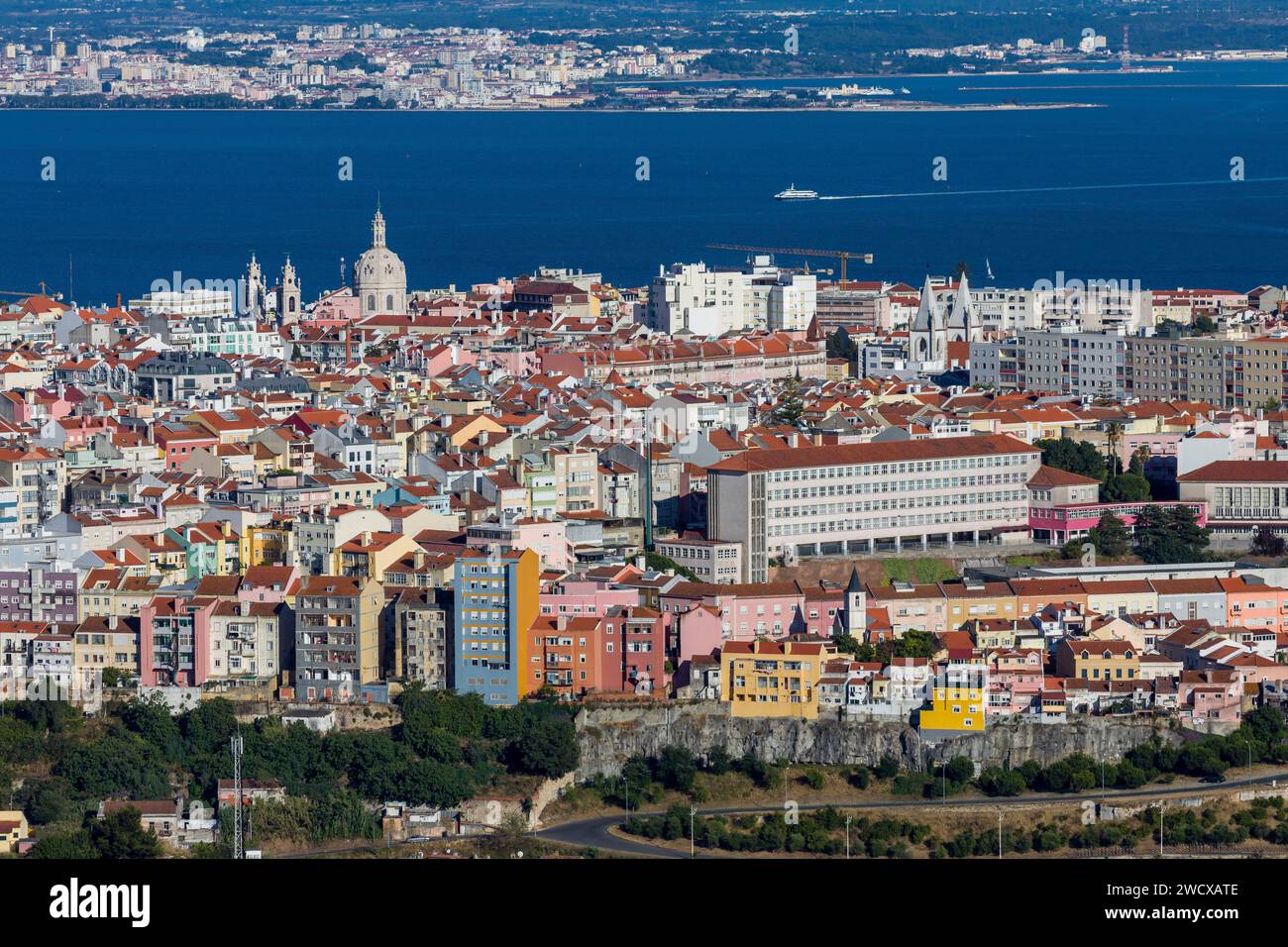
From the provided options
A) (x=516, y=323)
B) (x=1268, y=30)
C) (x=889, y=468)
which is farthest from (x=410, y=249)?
(x=1268, y=30)

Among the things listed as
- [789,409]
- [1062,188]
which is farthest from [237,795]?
[1062,188]

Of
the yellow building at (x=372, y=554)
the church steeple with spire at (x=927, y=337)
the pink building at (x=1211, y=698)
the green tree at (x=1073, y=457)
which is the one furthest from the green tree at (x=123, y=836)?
the church steeple with spire at (x=927, y=337)

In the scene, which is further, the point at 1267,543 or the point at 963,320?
the point at 963,320

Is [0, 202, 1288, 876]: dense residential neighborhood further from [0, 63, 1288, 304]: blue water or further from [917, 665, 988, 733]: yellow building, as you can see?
[0, 63, 1288, 304]: blue water

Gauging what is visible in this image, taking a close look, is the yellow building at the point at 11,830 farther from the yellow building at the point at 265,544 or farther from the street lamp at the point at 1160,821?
the street lamp at the point at 1160,821

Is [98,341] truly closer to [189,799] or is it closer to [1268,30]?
[189,799]

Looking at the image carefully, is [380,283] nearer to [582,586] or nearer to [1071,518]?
[1071,518]
